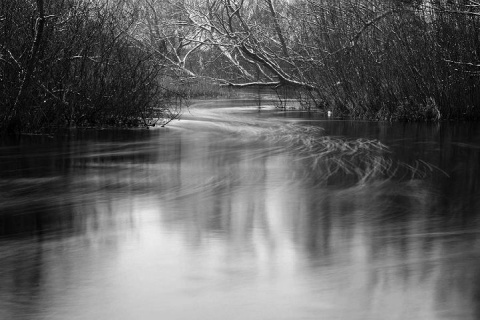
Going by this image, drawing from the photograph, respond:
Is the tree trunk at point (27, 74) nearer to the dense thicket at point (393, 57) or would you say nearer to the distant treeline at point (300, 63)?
the distant treeline at point (300, 63)

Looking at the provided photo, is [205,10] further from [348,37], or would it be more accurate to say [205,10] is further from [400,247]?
[400,247]

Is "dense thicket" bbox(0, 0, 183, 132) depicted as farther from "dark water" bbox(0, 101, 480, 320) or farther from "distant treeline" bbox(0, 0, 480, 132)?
"dark water" bbox(0, 101, 480, 320)

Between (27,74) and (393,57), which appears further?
(393,57)

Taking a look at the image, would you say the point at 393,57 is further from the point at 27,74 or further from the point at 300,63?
the point at 27,74

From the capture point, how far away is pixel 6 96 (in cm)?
1287

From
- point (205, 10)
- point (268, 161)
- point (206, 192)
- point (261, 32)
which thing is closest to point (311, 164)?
point (268, 161)

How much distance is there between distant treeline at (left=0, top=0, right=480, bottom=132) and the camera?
43.1 ft

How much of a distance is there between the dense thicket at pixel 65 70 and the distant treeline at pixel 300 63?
0.07 ft

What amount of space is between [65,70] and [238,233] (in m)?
9.20

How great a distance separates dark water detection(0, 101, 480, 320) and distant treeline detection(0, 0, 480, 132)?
5.50ft

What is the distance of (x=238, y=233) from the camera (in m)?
5.87

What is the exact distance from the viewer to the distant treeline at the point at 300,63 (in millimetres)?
13148

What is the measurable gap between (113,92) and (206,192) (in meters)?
8.28

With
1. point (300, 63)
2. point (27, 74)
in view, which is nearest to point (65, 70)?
point (27, 74)
